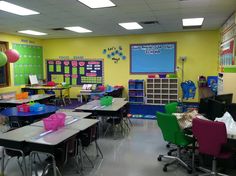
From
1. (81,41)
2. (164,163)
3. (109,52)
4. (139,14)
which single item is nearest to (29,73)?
(81,41)

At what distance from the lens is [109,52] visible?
8.60m

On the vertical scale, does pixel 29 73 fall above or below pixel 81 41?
below

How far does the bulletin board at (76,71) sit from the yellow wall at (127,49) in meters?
0.26

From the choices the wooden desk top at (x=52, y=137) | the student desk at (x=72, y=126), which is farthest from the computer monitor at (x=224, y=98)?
the wooden desk top at (x=52, y=137)

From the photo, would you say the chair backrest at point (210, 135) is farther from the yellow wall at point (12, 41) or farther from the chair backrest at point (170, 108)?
the yellow wall at point (12, 41)

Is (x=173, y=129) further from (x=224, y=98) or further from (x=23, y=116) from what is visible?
(x=23, y=116)

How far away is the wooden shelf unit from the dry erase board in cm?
54

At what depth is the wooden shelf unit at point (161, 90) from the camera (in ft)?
25.0

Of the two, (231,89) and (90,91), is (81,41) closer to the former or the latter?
(90,91)

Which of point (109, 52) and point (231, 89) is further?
point (109, 52)

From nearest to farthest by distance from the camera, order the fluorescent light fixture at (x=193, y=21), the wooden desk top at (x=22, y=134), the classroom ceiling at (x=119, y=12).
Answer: the wooden desk top at (x=22, y=134), the classroom ceiling at (x=119, y=12), the fluorescent light fixture at (x=193, y=21)

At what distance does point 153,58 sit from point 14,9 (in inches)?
202

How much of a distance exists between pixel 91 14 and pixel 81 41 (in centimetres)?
409

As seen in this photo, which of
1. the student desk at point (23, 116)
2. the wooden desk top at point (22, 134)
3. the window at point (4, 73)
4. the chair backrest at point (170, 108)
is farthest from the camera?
the window at point (4, 73)
